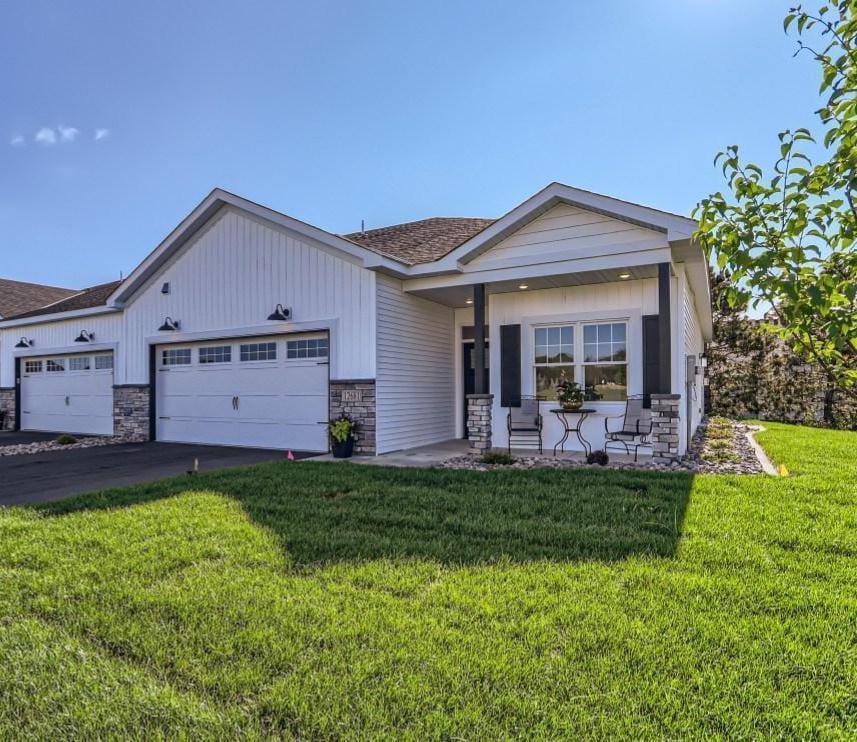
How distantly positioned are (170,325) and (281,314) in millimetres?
3587

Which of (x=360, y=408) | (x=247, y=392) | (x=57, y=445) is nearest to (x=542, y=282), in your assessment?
(x=360, y=408)

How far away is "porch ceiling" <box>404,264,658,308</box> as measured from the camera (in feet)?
26.6

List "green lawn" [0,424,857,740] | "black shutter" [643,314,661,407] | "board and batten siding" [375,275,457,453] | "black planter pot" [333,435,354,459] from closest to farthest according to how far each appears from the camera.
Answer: "green lawn" [0,424,857,740], "black shutter" [643,314,661,407], "black planter pot" [333,435,354,459], "board and batten siding" [375,275,457,453]

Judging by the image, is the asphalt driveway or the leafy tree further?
the asphalt driveway

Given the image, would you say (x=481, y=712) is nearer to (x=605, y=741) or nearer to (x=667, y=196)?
(x=605, y=741)

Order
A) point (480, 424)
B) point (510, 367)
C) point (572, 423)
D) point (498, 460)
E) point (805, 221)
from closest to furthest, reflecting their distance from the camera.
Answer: point (805, 221) → point (498, 460) → point (480, 424) → point (572, 423) → point (510, 367)

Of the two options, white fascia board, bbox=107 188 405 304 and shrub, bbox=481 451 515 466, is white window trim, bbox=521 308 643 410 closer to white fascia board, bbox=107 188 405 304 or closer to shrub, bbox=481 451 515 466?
shrub, bbox=481 451 515 466

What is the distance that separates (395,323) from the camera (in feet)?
31.5

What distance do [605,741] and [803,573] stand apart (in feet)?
8.19

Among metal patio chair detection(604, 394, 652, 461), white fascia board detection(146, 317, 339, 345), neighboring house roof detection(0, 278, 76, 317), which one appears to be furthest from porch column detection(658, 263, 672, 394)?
neighboring house roof detection(0, 278, 76, 317)

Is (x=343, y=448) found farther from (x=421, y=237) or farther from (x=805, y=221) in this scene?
(x=805, y=221)

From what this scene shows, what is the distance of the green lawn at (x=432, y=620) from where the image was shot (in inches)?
83.0

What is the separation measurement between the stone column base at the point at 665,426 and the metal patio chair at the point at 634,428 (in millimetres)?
346

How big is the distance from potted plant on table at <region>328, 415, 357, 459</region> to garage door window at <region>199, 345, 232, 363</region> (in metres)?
3.72
